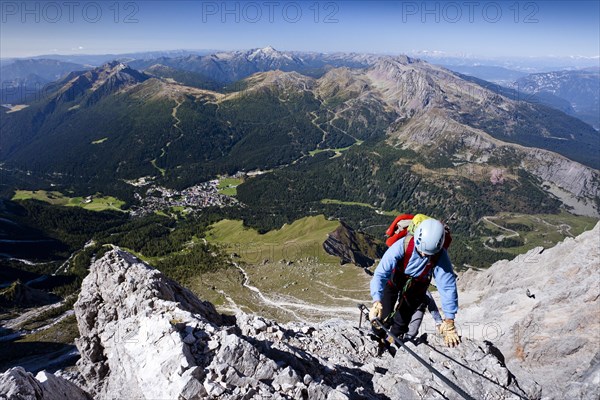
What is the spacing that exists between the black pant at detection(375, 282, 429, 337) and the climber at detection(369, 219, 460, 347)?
20 centimetres

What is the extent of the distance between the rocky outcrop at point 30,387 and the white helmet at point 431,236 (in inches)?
540

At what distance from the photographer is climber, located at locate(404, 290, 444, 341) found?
13984 mm

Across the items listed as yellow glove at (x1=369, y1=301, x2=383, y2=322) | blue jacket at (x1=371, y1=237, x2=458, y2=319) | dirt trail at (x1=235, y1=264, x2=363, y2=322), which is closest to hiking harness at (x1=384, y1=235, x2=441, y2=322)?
blue jacket at (x1=371, y1=237, x2=458, y2=319)

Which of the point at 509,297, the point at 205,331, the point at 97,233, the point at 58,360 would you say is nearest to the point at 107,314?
the point at 205,331

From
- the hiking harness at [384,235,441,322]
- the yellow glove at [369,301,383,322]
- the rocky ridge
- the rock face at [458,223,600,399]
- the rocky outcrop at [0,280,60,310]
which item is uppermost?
the hiking harness at [384,235,441,322]

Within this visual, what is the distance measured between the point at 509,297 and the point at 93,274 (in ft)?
169

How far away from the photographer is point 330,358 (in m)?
23.2

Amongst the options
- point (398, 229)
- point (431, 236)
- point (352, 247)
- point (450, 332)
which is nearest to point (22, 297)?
point (352, 247)

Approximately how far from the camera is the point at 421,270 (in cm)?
1245

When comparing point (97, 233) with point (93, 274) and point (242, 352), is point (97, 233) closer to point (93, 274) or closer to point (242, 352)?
point (93, 274)

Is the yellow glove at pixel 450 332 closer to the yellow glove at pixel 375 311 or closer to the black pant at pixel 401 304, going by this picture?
the black pant at pixel 401 304

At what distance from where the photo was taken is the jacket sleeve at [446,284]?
1195cm

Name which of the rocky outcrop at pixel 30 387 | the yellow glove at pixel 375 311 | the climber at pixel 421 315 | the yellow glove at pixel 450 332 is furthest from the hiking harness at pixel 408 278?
the rocky outcrop at pixel 30 387

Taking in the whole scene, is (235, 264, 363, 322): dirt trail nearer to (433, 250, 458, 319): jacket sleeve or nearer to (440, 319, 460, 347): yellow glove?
(440, 319, 460, 347): yellow glove
